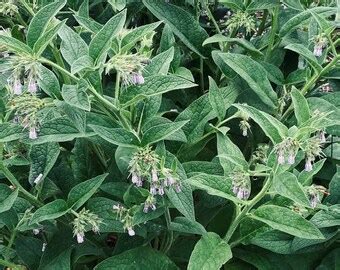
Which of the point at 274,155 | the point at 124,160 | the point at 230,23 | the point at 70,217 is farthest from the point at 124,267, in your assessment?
the point at 230,23

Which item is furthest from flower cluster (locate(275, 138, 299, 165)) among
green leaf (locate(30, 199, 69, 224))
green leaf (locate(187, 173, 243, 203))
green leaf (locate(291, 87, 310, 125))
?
green leaf (locate(30, 199, 69, 224))

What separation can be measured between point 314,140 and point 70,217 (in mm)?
747

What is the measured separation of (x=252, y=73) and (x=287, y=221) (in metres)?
0.51

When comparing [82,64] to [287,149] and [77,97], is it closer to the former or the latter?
[77,97]

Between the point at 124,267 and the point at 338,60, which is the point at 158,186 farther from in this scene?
the point at 338,60

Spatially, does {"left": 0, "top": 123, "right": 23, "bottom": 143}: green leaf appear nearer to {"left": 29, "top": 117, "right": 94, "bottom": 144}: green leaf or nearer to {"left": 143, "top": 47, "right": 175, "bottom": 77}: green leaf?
{"left": 29, "top": 117, "right": 94, "bottom": 144}: green leaf

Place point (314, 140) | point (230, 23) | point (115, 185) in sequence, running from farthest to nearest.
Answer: point (230, 23)
point (115, 185)
point (314, 140)

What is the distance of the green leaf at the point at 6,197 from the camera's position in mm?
1599

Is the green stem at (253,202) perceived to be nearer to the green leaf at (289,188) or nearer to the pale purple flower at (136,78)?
the green leaf at (289,188)

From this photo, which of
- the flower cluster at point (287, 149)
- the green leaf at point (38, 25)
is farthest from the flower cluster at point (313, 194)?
the green leaf at point (38, 25)

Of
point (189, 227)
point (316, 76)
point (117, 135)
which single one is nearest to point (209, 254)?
point (189, 227)

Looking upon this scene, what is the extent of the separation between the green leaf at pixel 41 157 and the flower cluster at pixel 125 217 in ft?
0.75

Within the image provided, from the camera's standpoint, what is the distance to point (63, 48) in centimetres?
161

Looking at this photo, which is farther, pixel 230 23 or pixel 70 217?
pixel 230 23
